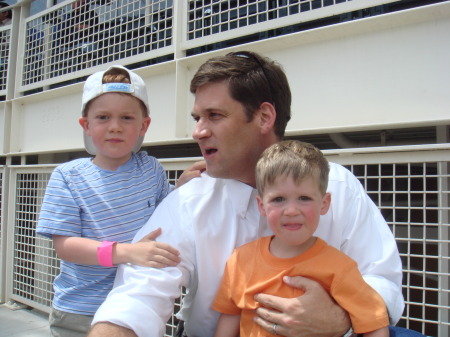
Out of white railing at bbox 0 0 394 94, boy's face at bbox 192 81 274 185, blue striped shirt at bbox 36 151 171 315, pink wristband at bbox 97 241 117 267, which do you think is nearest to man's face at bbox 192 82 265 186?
boy's face at bbox 192 81 274 185

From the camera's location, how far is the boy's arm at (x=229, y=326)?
49.4 inches

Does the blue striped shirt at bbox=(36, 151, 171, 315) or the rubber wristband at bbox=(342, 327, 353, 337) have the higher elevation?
the blue striped shirt at bbox=(36, 151, 171, 315)

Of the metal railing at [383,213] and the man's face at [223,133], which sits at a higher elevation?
the man's face at [223,133]

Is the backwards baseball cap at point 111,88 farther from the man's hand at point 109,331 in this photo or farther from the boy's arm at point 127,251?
the man's hand at point 109,331

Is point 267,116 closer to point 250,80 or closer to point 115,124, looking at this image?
point 250,80

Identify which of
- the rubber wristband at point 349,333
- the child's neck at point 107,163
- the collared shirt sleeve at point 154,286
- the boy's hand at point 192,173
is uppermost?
the child's neck at point 107,163

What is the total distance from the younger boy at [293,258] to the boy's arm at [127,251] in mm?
219

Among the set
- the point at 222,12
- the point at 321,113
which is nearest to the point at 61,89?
the point at 222,12

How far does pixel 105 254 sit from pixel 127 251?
0.11 metres

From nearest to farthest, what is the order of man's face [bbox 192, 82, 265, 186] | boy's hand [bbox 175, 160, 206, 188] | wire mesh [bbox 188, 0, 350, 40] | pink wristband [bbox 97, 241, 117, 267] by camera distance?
pink wristband [bbox 97, 241, 117, 267] → man's face [bbox 192, 82, 265, 186] → boy's hand [bbox 175, 160, 206, 188] → wire mesh [bbox 188, 0, 350, 40]

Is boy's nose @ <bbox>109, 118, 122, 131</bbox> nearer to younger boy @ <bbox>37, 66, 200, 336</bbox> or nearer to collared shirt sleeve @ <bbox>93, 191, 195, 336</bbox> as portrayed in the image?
younger boy @ <bbox>37, 66, 200, 336</bbox>

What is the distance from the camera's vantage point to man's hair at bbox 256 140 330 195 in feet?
3.78

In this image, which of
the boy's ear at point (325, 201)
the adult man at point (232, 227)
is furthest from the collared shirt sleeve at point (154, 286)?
the boy's ear at point (325, 201)

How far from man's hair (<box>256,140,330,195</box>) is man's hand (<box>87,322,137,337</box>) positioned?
58 centimetres
